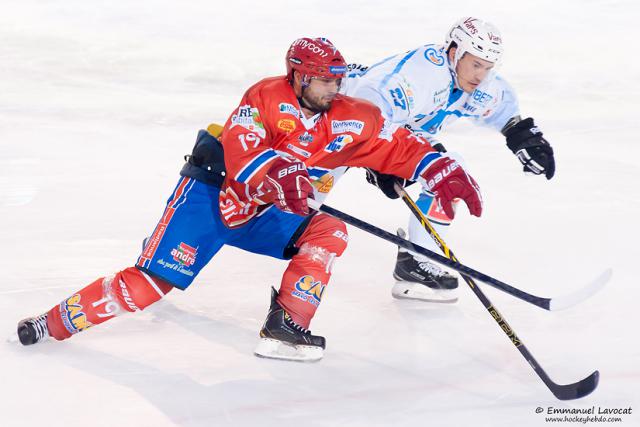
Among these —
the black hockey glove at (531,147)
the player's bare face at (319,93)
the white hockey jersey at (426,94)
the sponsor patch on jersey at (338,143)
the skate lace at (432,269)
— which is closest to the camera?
the player's bare face at (319,93)

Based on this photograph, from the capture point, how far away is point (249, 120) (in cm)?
322

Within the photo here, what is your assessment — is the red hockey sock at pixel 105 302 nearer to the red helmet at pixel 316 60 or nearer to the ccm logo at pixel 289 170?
the ccm logo at pixel 289 170

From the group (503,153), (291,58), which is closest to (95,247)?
(291,58)

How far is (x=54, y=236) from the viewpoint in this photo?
14.3 ft

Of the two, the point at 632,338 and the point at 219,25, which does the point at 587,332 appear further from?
the point at 219,25

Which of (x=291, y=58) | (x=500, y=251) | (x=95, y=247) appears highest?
(x=291, y=58)

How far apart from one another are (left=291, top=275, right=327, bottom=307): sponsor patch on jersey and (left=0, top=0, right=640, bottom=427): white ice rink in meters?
0.21

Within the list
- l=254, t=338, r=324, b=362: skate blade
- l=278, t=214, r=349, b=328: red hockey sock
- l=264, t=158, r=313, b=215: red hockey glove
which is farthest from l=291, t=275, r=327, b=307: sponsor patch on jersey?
l=264, t=158, r=313, b=215: red hockey glove

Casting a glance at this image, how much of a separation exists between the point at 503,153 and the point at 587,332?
2.52m

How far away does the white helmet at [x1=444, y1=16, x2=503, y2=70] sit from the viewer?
388 cm

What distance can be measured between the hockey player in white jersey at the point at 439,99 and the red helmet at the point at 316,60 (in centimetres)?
52

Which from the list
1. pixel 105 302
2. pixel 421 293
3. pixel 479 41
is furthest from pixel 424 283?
pixel 105 302

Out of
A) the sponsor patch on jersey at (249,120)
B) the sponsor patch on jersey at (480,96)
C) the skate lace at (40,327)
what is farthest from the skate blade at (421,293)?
the skate lace at (40,327)

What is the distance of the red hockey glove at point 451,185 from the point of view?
3.34 m
